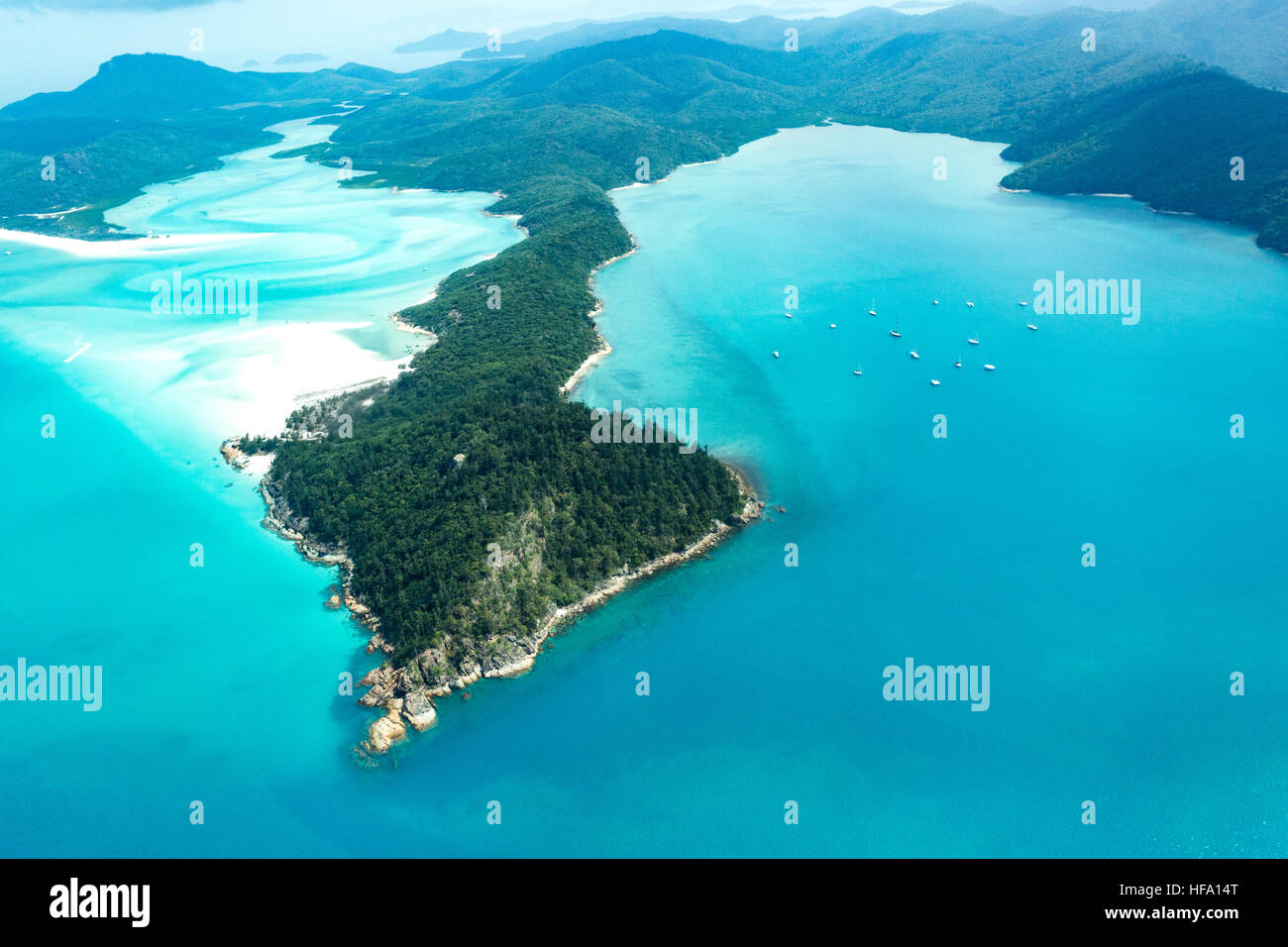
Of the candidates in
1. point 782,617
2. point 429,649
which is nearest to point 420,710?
point 429,649

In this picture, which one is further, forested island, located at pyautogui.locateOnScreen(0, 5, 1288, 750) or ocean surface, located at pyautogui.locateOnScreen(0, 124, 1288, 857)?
forested island, located at pyautogui.locateOnScreen(0, 5, 1288, 750)

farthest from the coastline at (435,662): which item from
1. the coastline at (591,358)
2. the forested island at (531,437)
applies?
the coastline at (591,358)

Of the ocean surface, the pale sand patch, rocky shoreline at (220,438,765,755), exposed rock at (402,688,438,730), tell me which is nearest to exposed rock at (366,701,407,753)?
rocky shoreline at (220,438,765,755)

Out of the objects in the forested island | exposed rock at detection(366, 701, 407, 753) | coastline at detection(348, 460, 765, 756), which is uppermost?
the forested island

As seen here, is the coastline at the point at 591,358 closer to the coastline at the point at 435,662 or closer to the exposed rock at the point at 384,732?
the coastline at the point at 435,662

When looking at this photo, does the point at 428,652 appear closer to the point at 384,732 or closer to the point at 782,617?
the point at 384,732

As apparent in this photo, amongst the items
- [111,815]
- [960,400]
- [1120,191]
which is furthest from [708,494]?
[1120,191]

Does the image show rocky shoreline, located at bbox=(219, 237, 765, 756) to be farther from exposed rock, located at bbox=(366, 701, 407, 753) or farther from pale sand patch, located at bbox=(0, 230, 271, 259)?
pale sand patch, located at bbox=(0, 230, 271, 259)

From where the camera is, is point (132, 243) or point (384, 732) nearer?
point (384, 732)
